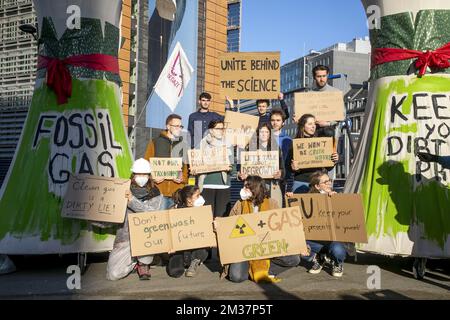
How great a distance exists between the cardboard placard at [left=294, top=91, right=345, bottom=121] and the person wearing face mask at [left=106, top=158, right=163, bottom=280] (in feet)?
7.36

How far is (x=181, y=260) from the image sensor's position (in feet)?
20.1

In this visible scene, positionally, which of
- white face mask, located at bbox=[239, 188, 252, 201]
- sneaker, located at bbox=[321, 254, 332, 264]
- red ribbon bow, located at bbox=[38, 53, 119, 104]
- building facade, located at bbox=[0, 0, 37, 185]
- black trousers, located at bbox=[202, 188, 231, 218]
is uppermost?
building facade, located at bbox=[0, 0, 37, 185]

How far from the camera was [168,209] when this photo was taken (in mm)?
6078

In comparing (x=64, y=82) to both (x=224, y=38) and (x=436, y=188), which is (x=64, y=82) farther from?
(x=224, y=38)

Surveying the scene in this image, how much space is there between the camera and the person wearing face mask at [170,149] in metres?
6.88

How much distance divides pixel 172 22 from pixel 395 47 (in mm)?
28286

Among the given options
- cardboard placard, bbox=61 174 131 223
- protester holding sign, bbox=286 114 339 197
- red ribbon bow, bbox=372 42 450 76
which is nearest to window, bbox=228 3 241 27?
protester holding sign, bbox=286 114 339 197

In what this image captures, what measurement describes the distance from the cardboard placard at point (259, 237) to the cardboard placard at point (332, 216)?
331 mm

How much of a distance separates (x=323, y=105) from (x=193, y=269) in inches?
104

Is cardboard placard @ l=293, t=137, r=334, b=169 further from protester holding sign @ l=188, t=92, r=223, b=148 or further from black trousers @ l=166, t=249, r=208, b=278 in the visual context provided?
black trousers @ l=166, t=249, r=208, b=278

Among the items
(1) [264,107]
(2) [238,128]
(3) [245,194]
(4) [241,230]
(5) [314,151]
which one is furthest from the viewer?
(1) [264,107]

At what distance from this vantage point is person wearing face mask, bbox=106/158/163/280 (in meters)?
5.88

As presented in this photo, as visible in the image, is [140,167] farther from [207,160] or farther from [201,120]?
[201,120]

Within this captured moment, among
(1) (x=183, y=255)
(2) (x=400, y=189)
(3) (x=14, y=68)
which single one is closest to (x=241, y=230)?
(1) (x=183, y=255)
